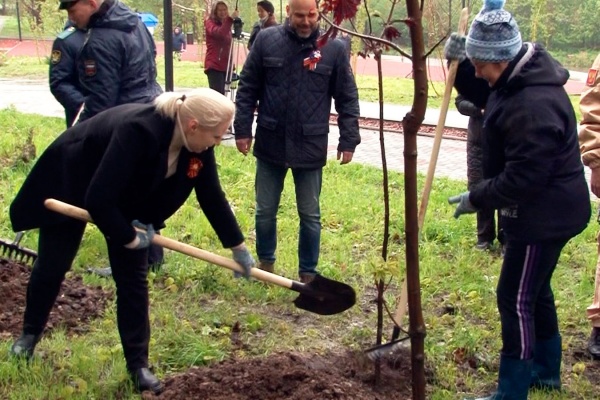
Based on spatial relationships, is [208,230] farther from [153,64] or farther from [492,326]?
[492,326]

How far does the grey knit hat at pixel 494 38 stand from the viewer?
3.23 m

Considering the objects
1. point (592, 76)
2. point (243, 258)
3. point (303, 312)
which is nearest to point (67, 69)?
point (243, 258)

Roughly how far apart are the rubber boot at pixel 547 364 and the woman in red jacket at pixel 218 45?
7.83 meters

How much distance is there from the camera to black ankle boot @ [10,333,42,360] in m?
3.83

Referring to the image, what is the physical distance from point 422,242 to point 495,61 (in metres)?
3.07

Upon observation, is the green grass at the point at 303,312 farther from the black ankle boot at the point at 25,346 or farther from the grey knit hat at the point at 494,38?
the grey knit hat at the point at 494,38

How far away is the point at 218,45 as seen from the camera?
1093 cm

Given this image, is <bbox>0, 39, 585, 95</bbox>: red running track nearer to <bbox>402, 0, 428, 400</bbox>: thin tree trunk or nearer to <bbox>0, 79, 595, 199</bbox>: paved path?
<bbox>0, 79, 595, 199</bbox>: paved path

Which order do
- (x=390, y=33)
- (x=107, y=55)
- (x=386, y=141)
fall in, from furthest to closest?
(x=386, y=141) → (x=107, y=55) → (x=390, y=33)

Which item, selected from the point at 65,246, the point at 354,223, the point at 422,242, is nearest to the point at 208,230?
the point at 354,223

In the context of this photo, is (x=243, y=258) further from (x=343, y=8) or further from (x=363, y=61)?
(x=363, y=61)

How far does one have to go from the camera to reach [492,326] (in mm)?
4656

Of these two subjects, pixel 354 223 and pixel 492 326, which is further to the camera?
pixel 354 223

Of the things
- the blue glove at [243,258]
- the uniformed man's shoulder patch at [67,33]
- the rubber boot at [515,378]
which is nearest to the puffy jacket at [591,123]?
the rubber boot at [515,378]
